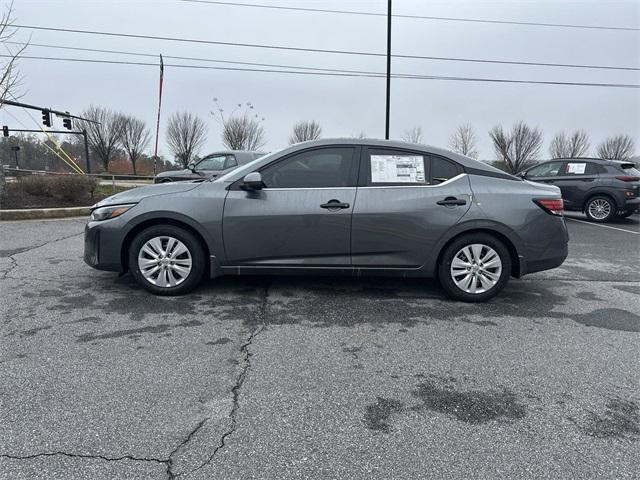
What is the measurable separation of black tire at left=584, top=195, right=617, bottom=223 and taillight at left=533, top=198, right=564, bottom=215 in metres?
8.71

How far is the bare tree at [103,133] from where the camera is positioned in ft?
140

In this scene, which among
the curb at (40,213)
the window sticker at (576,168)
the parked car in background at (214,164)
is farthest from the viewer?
the parked car in background at (214,164)

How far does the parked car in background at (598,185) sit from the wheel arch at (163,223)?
939 cm

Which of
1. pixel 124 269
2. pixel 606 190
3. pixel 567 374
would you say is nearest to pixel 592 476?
pixel 567 374

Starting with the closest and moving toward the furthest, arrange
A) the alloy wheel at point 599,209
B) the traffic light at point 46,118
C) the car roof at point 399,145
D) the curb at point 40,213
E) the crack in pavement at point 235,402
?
the crack in pavement at point 235,402
the car roof at point 399,145
the curb at point 40,213
the alloy wheel at point 599,209
the traffic light at point 46,118

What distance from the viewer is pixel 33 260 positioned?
5.86 meters

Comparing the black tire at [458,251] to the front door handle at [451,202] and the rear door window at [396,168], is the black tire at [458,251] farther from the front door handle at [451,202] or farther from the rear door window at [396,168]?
the rear door window at [396,168]

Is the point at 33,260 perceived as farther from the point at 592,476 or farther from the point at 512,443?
the point at 592,476

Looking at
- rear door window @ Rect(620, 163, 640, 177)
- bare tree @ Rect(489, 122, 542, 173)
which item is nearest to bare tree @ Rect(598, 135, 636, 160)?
bare tree @ Rect(489, 122, 542, 173)

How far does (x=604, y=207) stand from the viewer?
11531 millimetres

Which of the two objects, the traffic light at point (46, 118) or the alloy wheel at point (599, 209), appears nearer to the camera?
the alloy wheel at point (599, 209)

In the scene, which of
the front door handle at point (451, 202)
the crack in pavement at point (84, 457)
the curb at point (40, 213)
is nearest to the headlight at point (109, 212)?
the crack in pavement at point (84, 457)

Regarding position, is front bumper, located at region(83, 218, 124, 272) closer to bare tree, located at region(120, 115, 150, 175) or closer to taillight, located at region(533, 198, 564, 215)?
taillight, located at region(533, 198, 564, 215)

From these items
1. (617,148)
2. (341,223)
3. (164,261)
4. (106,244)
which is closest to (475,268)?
(341,223)
